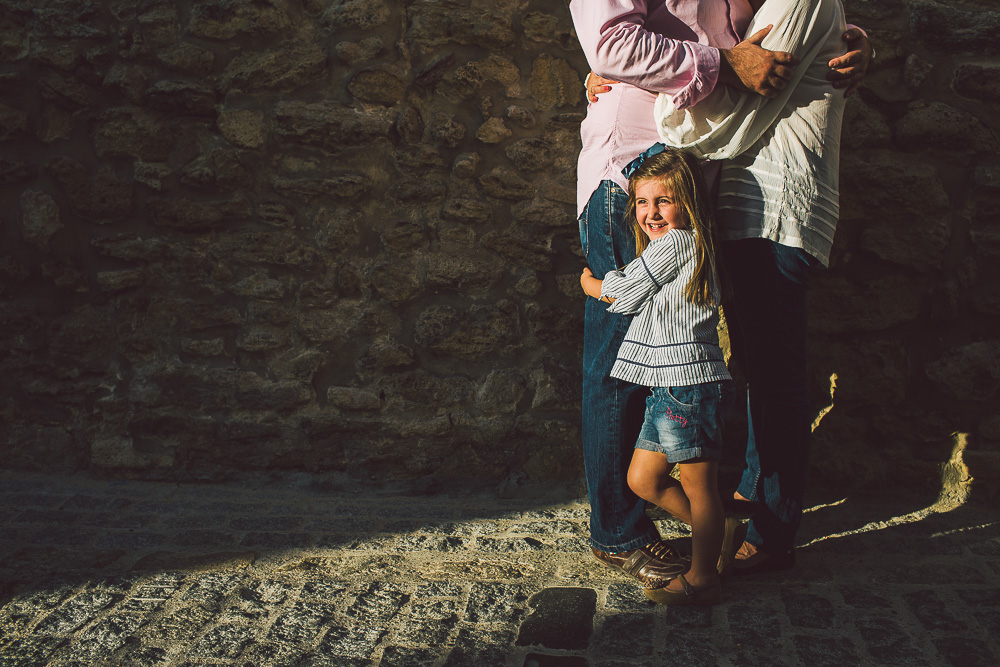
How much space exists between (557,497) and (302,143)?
5.32 feet

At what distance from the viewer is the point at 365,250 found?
9.73 ft

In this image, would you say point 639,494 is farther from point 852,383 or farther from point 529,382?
point 852,383

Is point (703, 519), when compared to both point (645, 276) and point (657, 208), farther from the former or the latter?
point (657, 208)

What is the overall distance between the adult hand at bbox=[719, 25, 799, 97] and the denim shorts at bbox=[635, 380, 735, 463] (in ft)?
2.43

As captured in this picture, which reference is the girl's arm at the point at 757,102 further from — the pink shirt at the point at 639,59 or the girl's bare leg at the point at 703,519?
the girl's bare leg at the point at 703,519

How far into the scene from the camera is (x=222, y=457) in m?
3.05

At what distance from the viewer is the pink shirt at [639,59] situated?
1.89 meters

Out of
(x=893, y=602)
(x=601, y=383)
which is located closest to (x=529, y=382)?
(x=601, y=383)

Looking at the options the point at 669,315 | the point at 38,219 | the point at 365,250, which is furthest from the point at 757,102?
the point at 38,219

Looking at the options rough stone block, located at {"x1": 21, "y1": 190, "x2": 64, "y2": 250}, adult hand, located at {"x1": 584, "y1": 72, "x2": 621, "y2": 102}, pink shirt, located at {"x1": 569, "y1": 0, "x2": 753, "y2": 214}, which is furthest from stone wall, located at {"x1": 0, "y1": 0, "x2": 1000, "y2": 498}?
pink shirt, located at {"x1": 569, "y1": 0, "x2": 753, "y2": 214}

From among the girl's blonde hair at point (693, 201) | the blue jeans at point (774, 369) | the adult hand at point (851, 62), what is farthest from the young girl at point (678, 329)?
the adult hand at point (851, 62)

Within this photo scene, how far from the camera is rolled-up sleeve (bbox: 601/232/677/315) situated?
6.43 feet

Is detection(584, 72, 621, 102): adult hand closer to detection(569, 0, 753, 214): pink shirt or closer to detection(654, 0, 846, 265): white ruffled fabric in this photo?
detection(569, 0, 753, 214): pink shirt

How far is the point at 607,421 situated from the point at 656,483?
23 centimetres
